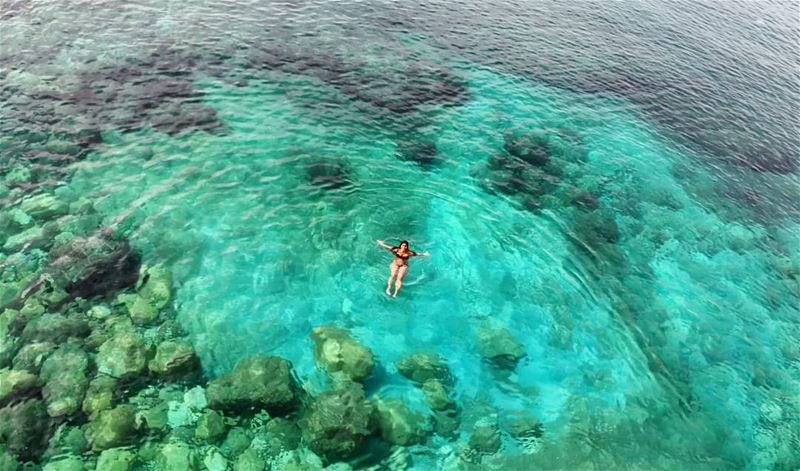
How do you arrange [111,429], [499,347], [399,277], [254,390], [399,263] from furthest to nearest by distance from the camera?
[399,277], [399,263], [499,347], [254,390], [111,429]

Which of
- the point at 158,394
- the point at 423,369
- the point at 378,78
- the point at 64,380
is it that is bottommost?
the point at 158,394

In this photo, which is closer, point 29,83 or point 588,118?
point 29,83

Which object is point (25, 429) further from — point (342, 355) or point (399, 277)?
point (399, 277)

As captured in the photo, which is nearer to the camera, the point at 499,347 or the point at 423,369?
the point at 423,369

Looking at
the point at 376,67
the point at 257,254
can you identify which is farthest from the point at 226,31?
the point at 257,254

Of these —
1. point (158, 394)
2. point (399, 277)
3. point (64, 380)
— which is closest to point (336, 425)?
point (158, 394)

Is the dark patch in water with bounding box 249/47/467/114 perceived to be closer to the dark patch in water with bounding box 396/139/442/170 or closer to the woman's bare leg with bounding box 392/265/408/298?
the dark patch in water with bounding box 396/139/442/170

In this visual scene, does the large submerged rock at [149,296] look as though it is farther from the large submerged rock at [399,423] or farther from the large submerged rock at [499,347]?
the large submerged rock at [499,347]

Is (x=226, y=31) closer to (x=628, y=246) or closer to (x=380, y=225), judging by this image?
(x=380, y=225)
